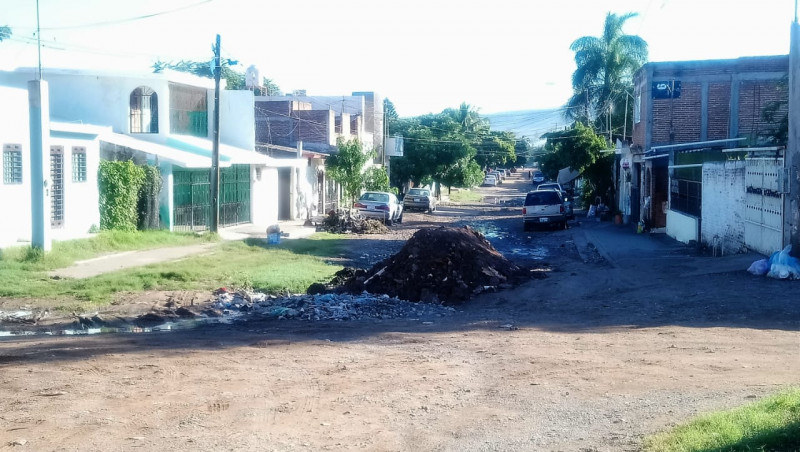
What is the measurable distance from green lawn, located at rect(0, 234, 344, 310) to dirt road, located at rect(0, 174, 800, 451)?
418 centimetres

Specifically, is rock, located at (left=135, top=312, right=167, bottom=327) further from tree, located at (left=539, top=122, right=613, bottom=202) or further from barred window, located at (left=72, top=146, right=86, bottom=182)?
tree, located at (left=539, top=122, right=613, bottom=202)

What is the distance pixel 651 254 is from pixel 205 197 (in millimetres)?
16624

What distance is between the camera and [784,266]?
15977 mm

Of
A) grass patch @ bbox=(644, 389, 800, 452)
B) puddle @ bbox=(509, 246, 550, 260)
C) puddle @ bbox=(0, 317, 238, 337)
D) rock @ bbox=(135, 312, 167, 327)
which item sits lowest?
puddle @ bbox=(0, 317, 238, 337)

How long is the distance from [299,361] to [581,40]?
50.0 metres

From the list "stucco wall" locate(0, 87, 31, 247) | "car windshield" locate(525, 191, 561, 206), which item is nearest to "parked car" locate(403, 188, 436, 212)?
"car windshield" locate(525, 191, 561, 206)

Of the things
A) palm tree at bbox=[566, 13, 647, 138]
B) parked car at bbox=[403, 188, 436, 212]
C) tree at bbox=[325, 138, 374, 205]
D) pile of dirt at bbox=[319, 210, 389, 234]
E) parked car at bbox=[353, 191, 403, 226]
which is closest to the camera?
pile of dirt at bbox=[319, 210, 389, 234]

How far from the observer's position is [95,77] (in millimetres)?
30453

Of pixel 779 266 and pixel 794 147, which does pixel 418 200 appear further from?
pixel 779 266

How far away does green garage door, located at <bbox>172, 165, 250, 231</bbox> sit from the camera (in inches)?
1170

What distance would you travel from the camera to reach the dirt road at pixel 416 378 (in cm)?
703

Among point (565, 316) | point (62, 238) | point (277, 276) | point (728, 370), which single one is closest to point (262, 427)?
point (728, 370)

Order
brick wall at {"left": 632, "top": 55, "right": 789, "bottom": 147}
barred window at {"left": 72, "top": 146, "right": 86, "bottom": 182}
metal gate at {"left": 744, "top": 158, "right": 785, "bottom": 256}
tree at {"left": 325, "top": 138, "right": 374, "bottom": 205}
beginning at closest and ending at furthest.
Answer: metal gate at {"left": 744, "top": 158, "right": 785, "bottom": 256} < barred window at {"left": 72, "top": 146, "right": 86, "bottom": 182} < brick wall at {"left": 632, "top": 55, "right": 789, "bottom": 147} < tree at {"left": 325, "top": 138, "right": 374, "bottom": 205}

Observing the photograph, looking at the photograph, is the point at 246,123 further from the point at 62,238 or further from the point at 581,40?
the point at 581,40
